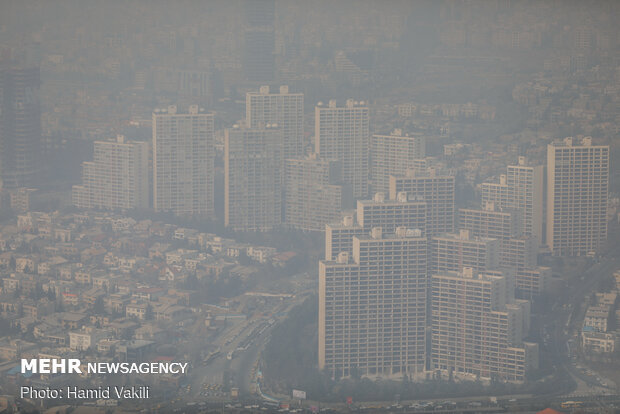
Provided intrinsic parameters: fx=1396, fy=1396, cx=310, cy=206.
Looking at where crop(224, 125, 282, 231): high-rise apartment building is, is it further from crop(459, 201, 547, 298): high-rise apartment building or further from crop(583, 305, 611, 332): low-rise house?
crop(583, 305, 611, 332): low-rise house

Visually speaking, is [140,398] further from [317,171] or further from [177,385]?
[317,171]

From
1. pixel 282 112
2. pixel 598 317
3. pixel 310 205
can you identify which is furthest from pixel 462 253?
pixel 282 112

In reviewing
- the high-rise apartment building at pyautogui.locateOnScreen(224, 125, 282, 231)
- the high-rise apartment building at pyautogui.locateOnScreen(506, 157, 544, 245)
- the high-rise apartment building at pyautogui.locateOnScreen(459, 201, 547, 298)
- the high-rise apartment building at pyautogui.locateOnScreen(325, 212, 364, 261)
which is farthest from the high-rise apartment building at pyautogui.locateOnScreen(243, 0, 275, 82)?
the high-rise apartment building at pyautogui.locateOnScreen(325, 212, 364, 261)

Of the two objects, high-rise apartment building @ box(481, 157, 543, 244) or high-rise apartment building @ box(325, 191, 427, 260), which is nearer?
high-rise apartment building @ box(325, 191, 427, 260)

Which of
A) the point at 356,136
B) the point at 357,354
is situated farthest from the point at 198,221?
the point at 357,354

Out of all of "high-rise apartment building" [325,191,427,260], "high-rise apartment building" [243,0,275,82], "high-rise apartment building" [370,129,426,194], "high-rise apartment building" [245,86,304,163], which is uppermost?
"high-rise apartment building" [243,0,275,82]

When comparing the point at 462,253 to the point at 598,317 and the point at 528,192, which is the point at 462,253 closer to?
the point at 598,317
